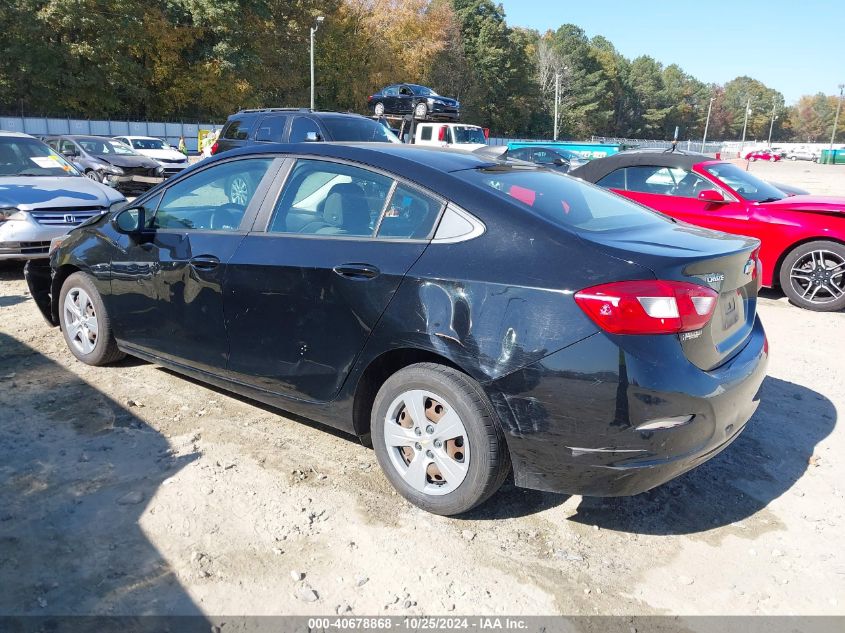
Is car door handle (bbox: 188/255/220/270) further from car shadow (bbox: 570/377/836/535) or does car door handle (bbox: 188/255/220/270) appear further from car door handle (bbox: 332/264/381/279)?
car shadow (bbox: 570/377/836/535)

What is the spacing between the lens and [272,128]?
39.7 ft

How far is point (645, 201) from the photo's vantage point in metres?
8.25

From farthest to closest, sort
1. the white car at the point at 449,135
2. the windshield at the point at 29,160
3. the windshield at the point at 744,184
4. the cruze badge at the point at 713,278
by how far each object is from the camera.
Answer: the white car at the point at 449,135 < the windshield at the point at 29,160 < the windshield at the point at 744,184 < the cruze badge at the point at 713,278

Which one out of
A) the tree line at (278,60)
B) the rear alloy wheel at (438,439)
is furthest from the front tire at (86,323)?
the tree line at (278,60)

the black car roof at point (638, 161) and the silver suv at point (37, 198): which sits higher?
the black car roof at point (638, 161)

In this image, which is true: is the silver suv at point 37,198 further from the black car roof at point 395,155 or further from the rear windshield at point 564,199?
the rear windshield at point 564,199

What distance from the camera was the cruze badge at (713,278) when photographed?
282 centimetres

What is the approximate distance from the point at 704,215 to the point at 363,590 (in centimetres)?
664

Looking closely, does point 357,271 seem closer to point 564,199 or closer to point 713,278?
point 564,199

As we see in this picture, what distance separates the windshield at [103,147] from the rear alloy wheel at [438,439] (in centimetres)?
1676

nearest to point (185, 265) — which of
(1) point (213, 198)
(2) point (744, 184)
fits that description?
(1) point (213, 198)

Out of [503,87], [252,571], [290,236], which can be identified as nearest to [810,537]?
[252,571]

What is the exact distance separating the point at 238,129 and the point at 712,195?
8795 mm

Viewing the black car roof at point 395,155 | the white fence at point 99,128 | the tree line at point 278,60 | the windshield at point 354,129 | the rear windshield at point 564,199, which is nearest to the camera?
the rear windshield at point 564,199
